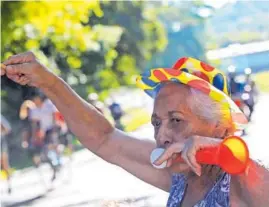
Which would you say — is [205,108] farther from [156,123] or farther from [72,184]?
[72,184]

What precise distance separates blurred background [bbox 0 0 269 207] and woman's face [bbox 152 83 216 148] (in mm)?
2704

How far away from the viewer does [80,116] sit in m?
2.00

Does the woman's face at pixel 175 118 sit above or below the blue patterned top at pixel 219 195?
Answer: above

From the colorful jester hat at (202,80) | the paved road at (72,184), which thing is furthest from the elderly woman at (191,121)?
the paved road at (72,184)

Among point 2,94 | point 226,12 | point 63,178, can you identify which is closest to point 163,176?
point 226,12

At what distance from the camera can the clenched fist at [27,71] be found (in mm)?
1886

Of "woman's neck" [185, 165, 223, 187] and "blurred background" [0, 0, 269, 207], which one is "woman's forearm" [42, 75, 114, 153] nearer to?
"woman's neck" [185, 165, 223, 187]

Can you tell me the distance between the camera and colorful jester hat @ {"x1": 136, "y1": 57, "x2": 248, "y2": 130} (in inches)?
64.0

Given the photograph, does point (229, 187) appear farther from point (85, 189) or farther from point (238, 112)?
point (85, 189)

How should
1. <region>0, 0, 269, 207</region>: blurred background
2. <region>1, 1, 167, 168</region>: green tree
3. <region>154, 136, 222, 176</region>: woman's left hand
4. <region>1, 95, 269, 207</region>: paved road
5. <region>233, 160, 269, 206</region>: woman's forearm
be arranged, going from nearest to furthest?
<region>154, 136, 222, 176</region>: woman's left hand < <region>233, 160, 269, 206</region>: woman's forearm < <region>0, 0, 269, 207</region>: blurred background < <region>1, 95, 269, 207</region>: paved road < <region>1, 1, 167, 168</region>: green tree

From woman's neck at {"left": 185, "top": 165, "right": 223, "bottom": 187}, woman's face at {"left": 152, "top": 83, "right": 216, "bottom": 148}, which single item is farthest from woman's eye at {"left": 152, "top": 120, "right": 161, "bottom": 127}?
woman's neck at {"left": 185, "top": 165, "right": 223, "bottom": 187}

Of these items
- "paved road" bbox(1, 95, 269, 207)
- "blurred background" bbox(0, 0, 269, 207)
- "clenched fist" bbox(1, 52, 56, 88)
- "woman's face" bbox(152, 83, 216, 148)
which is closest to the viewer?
"woman's face" bbox(152, 83, 216, 148)

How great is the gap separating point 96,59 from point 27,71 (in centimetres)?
972

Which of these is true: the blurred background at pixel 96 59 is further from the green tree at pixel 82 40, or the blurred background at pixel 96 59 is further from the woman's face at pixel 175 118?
the woman's face at pixel 175 118
